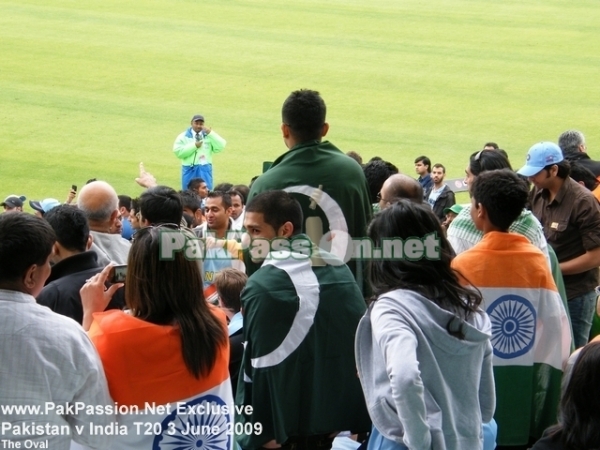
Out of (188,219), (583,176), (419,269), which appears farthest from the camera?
(188,219)

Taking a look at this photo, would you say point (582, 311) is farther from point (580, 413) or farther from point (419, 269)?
point (580, 413)

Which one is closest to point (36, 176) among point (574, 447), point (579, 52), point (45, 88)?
point (45, 88)

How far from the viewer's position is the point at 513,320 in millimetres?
3824

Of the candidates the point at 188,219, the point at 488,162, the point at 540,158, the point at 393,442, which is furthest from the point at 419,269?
the point at 188,219

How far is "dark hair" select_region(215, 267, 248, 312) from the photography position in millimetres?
4293

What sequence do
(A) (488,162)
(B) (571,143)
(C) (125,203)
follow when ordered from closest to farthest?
(A) (488,162) < (B) (571,143) < (C) (125,203)

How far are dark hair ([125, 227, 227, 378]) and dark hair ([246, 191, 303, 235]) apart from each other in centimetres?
56

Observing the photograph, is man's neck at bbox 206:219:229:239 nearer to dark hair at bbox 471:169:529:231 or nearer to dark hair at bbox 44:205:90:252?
dark hair at bbox 44:205:90:252

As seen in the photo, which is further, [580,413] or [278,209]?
[278,209]

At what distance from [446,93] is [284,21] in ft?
27.0

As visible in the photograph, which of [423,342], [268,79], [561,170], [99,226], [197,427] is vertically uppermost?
[268,79]

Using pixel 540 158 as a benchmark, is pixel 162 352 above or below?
below

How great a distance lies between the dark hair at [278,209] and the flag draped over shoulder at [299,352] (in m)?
0.14

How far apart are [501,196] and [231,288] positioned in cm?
129
